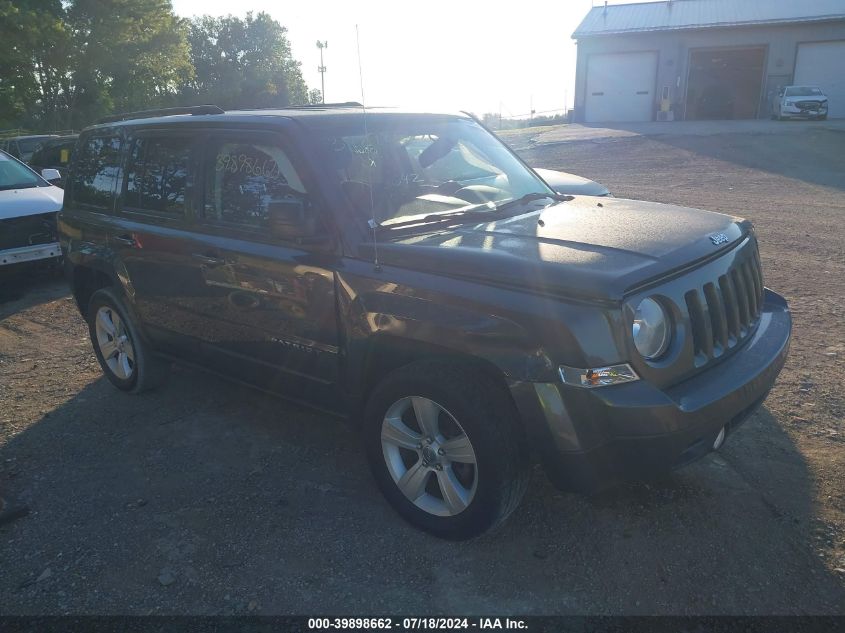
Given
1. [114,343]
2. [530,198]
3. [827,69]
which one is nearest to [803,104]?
[827,69]

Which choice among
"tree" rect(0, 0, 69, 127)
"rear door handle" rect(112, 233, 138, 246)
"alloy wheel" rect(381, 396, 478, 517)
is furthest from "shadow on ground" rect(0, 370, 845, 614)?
"tree" rect(0, 0, 69, 127)

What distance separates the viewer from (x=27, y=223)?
8.02 meters

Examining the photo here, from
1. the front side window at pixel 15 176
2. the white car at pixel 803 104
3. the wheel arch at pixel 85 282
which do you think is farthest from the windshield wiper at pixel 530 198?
the white car at pixel 803 104

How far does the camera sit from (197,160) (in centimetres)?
407

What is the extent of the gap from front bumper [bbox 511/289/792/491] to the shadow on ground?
1.61 feet

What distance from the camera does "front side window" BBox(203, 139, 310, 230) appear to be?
362 centimetres

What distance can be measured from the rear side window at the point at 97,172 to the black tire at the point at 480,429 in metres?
2.92

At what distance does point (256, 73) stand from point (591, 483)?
203 ft

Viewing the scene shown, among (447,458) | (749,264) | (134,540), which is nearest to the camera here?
(447,458)

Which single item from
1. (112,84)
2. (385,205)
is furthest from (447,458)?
(112,84)

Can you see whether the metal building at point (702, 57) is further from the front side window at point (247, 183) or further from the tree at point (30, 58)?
the front side window at point (247, 183)

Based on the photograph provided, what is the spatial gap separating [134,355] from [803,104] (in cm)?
2860

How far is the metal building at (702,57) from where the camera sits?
1172 inches

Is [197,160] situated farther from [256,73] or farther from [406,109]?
[256,73]
